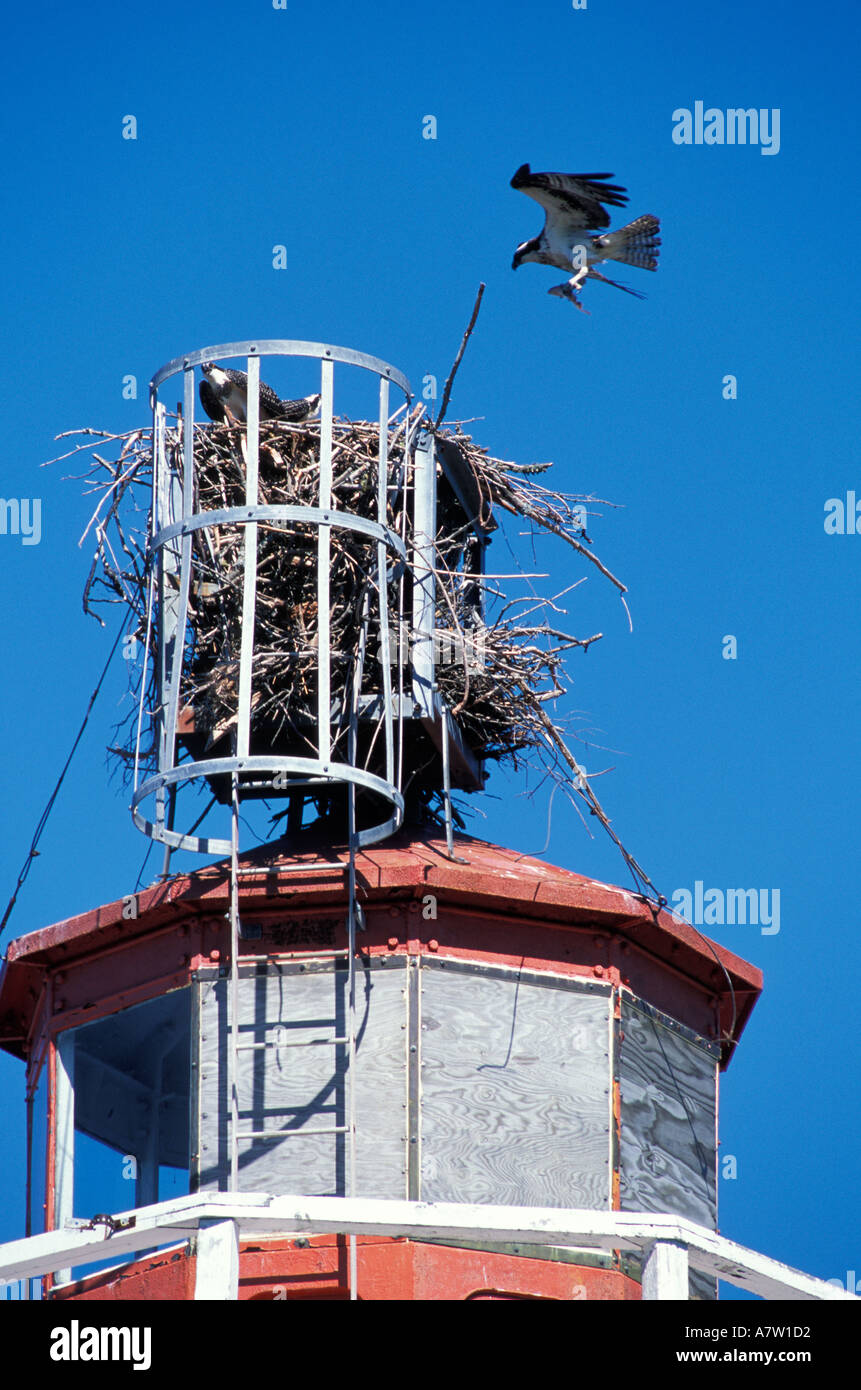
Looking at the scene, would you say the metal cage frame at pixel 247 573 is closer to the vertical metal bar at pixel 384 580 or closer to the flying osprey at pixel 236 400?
the vertical metal bar at pixel 384 580

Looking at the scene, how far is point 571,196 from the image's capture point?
55.4ft

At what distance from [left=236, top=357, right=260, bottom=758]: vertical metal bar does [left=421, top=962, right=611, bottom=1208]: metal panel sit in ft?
6.42

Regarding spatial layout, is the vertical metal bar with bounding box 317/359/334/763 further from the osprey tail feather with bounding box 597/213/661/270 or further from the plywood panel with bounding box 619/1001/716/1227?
the osprey tail feather with bounding box 597/213/661/270

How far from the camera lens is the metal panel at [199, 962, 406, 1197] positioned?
12.9 m

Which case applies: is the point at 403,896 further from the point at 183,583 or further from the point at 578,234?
the point at 578,234

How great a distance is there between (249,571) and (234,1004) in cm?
242

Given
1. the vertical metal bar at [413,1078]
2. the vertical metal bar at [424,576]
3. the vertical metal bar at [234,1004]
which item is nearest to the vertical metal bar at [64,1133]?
the vertical metal bar at [234,1004]

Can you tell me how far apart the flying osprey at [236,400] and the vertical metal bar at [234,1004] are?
2703mm

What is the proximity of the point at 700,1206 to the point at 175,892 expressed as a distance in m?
3.70

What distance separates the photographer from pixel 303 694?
13.9 m

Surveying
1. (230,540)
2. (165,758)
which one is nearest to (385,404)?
(230,540)

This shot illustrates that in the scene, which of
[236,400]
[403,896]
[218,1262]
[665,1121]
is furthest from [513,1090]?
[218,1262]
